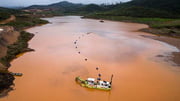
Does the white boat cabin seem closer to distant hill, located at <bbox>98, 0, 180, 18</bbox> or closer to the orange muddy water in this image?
the orange muddy water

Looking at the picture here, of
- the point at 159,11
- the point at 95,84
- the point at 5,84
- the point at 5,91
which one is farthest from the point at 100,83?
the point at 159,11

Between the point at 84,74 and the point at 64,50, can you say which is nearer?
the point at 84,74

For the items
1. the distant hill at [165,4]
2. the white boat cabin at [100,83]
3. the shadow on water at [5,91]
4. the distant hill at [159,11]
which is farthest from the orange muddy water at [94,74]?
the distant hill at [165,4]

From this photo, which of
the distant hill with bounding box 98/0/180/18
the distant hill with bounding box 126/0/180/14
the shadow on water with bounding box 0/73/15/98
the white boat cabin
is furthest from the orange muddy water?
the distant hill with bounding box 126/0/180/14

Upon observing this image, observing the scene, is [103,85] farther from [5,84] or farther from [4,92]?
[5,84]

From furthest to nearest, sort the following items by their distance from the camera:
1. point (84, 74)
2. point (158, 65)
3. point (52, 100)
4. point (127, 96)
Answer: point (158, 65)
point (84, 74)
point (127, 96)
point (52, 100)

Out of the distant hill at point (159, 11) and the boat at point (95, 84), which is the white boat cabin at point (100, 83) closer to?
the boat at point (95, 84)

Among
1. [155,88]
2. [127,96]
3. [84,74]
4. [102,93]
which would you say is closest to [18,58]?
[84,74]

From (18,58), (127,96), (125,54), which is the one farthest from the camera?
(125,54)

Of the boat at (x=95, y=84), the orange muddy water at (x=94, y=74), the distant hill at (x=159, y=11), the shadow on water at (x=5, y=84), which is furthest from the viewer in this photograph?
the distant hill at (x=159, y=11)

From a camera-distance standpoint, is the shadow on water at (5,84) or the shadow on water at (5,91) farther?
the shadow on water at (5,84)

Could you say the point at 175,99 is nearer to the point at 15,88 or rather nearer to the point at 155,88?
the point at 155,88
